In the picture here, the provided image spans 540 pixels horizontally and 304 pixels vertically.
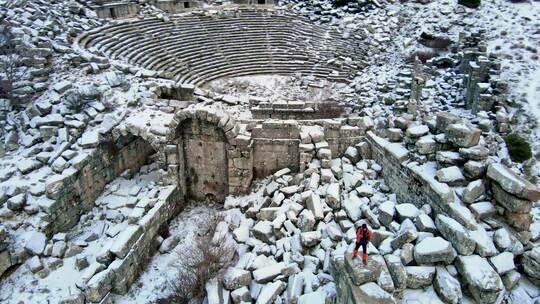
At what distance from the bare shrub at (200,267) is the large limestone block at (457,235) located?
5029 mm

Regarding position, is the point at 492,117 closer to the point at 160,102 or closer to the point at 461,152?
the point at 461,152

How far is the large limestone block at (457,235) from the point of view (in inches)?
281

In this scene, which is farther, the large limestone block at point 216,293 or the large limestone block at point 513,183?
the large limestone block at point 216,293

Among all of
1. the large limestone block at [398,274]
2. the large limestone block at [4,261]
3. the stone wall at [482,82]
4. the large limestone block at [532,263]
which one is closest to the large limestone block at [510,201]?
the large limestone block at [532,263]

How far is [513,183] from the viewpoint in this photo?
7.47 meters

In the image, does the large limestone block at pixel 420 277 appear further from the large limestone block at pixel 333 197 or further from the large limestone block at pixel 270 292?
the large limestone block at pixel 333 197

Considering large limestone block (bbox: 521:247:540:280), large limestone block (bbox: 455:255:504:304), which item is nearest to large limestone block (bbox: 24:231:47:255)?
large limestone block (bbox: 455:255:504:304)

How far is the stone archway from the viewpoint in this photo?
1270 cm

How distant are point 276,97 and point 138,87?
7.18 metres

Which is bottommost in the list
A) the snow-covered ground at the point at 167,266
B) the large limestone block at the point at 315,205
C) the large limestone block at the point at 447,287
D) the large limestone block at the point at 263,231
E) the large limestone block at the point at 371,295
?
the snow-covered ground at the point at 167,266

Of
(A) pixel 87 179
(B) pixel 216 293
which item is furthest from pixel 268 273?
(A) pixel 87 179

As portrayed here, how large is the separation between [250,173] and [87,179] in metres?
5.47

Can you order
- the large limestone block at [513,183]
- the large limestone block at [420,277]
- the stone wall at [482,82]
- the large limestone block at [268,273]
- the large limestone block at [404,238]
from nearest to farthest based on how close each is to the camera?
the large limestone block at [420,277]
the large limestone block at [513,183]
the large limestone block at [404,238]
the large limestone block at [268,273]
the stone wall at [482,82]

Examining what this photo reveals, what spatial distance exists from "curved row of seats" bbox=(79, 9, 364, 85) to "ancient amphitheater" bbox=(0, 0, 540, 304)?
0.20m
